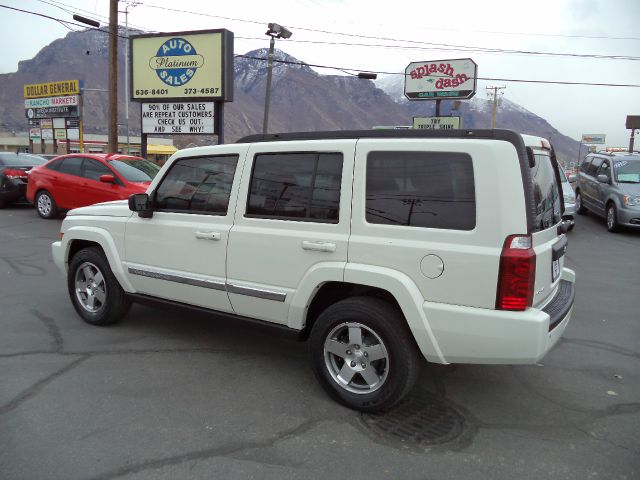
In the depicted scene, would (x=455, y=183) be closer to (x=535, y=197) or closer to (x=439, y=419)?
(x=535, y=197)

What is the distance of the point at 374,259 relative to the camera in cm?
322

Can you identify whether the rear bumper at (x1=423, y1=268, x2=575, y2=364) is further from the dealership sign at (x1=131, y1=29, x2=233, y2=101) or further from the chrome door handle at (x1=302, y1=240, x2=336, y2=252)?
the dealership sign at (x1=131, y1=29, x2=233, y2=101)

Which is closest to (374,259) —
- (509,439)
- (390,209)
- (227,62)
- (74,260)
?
(390,209)

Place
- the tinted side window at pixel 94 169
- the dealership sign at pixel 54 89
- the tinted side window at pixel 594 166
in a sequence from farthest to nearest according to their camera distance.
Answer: the dealership sign at pixel 54 89
the tinted side window at pixel 594 166
the tinted side window at pixel 94 169

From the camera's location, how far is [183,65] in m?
14.2

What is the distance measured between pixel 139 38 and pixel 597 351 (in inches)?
561

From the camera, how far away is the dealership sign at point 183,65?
13789mm

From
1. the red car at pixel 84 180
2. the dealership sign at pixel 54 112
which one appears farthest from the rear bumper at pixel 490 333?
the dealership sign at pixel 54 112

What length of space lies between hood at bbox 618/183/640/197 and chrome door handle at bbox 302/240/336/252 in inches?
407

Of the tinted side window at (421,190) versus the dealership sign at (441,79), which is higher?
the dealership sign at (441,79)

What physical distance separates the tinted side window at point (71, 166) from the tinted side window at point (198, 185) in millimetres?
8296

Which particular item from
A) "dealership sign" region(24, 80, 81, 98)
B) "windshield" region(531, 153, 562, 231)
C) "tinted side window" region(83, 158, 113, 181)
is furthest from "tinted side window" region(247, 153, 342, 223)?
"dealership sign" region(24, 80, 81, 98)

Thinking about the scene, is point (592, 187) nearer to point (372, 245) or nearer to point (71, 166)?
point (372, 245)

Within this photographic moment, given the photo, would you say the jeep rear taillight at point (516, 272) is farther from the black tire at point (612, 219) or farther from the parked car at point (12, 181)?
the parked car at point (12, 181)
